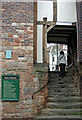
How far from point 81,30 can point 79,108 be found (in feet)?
11.0

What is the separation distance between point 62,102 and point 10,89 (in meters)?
2.18

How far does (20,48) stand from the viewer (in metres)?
7.61

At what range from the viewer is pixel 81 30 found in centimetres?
884

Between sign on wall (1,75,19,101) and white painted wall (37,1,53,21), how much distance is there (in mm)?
3005

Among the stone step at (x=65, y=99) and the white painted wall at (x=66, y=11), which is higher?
the white painted wall at (x=66, y=11)

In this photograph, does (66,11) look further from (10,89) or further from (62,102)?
(10,89)

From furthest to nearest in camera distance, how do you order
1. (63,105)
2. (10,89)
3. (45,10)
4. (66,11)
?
(66,11)
(45,10)
(63,105)
(10,89)

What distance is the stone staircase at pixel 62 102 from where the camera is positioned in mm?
7539

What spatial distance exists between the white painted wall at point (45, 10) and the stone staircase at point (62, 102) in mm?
2908

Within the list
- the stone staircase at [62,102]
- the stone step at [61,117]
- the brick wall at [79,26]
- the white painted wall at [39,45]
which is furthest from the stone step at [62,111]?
the brick wall at [79,26]

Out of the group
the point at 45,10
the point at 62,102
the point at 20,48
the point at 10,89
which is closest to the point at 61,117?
the point at 62,102

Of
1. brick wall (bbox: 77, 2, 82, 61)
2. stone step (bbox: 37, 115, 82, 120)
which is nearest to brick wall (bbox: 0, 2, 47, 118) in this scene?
stone step (bbox: 37, 115, 82, 120)

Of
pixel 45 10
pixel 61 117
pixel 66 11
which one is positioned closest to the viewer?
pixel 61 117

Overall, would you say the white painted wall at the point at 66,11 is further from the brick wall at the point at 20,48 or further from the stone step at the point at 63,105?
the stone step at the point at 63,105
